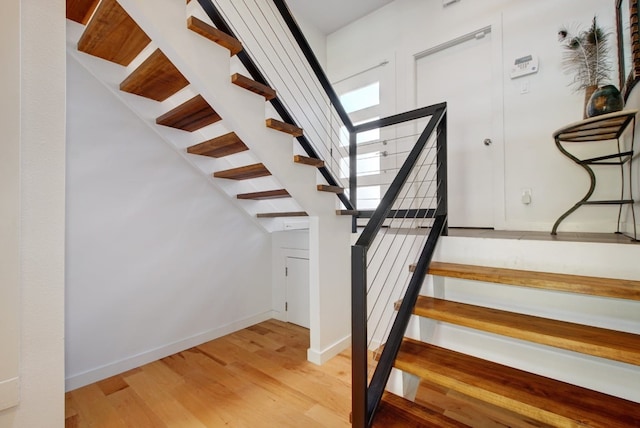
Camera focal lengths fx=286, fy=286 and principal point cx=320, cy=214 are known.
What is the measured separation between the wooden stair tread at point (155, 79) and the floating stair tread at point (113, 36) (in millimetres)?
138

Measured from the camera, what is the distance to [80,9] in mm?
1548

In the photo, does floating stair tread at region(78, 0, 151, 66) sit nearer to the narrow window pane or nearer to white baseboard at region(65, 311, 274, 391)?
white baseboard at region(65, 311, 274, 391)

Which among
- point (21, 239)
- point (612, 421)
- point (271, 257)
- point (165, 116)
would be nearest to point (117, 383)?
point (21, 239)

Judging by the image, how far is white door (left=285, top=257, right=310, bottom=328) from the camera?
279cm

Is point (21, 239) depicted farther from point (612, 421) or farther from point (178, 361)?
point (612, 421)

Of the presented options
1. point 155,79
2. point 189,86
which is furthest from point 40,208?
point 189,86

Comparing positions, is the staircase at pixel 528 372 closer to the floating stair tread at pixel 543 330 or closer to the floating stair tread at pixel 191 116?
the floating stair tread at pixel 543 330

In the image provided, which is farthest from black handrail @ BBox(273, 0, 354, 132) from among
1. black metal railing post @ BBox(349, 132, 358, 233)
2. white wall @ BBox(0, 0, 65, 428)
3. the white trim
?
the white trim

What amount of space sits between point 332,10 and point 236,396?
3860 millimetres

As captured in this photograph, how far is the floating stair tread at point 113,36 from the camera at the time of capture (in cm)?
136

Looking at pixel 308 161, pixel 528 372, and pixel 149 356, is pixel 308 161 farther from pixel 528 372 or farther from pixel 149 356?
pixel 149 356

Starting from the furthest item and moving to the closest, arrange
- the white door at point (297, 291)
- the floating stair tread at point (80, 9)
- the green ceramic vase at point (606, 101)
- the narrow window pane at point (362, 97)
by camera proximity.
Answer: the narrow window pane at point (362, 97)
the white door at point (297, 291)
the green ceramic vase at point (606, 101)
the floating stair tread at point (80, 9)

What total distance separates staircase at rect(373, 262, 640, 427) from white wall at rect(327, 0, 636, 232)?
3.93 ft

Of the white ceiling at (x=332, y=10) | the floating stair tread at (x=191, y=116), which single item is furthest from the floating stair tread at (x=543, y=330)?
the white ceiling at (x=332, y=10)
